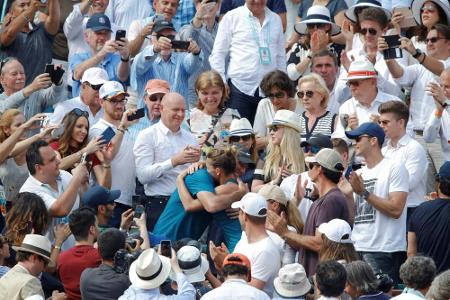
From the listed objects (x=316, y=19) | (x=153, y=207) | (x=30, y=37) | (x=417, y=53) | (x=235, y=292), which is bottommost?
(x=153, y=207)

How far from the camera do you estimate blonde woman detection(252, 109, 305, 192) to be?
15172 mm

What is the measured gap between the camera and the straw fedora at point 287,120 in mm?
15336

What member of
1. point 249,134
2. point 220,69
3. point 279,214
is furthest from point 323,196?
point 220,69

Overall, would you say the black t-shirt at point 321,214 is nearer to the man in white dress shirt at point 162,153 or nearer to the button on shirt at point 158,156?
the man in white dress shirt at point 162,153

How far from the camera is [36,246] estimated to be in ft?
42.7

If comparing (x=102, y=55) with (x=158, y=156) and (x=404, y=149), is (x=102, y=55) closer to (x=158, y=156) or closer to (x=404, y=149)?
(x=158, y=156)

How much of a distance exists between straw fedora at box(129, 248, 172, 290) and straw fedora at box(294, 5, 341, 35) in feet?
21.7

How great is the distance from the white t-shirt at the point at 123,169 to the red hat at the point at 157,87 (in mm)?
910

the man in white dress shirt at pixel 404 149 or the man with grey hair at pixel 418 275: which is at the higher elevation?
the man with grey hair at pixel 418 275

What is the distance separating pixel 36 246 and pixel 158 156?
10.9ft

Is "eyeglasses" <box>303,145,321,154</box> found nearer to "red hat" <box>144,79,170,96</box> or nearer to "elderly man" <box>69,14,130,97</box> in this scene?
"red hat" <box>144,79,170,96</box>

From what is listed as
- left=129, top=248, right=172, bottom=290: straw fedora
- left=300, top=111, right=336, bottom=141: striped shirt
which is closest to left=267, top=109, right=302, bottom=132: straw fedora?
left=300, top=111, right=336, bottom=141: striped shirt

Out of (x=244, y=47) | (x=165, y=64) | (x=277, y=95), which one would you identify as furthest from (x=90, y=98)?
(x=277, y=95)

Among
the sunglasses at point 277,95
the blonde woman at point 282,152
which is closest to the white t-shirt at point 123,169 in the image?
the blonde woman at point 282,152
